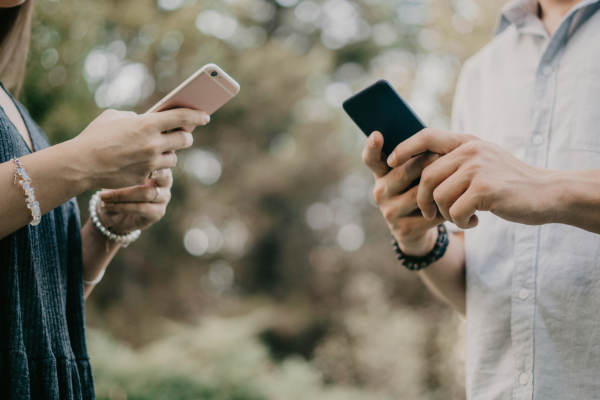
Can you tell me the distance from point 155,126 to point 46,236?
0.40 metres

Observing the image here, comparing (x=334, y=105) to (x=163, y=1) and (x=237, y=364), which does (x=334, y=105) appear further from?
(x=237, y=364)

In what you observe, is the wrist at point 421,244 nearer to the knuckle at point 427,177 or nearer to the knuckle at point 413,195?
the knuckle at point 413,195

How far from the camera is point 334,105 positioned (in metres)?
7.64

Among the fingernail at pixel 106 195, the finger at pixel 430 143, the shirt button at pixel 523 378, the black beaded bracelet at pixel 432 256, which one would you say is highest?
the fingernail at pixel 106 195

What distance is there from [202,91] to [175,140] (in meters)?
0.14

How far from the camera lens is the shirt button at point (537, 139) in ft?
3.27

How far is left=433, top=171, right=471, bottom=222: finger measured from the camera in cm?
75

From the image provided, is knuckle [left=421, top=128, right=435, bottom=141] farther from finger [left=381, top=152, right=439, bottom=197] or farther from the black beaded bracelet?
the black beaded bracelet

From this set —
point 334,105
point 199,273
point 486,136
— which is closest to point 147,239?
point 199,273

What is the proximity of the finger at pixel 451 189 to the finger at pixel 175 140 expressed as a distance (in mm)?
576

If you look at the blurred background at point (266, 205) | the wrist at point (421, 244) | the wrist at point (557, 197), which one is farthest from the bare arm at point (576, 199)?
the blurred background at point (266, 205)

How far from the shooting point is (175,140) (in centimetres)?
85

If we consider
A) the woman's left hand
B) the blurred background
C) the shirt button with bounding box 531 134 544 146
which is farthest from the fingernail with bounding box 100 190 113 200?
the blurred background

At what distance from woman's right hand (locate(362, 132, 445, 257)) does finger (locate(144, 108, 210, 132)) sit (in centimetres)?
43
